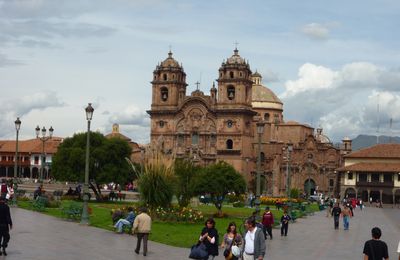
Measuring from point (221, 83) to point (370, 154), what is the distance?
20822 mm

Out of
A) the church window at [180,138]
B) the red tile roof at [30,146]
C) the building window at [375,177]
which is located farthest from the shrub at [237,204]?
the red tile roof at [30,146]

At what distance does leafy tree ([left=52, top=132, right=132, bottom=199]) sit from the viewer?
49.1 m

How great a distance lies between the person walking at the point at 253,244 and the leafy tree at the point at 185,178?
20110 millimetres

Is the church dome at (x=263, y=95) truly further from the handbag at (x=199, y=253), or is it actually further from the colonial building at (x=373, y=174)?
the handbag at (x=199, y=253)

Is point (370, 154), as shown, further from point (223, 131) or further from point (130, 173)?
point (130, 173)

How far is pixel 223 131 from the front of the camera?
90688 mm

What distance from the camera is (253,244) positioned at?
1364 centimetres

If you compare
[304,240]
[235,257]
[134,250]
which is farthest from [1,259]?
[304,240]

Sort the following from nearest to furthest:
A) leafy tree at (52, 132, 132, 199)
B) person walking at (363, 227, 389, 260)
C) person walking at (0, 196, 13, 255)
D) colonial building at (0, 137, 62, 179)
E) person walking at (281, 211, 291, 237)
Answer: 1. person walking at (363, 227, 389, 260)
2. person walking at (0, 196, 13, 255)
3. person walking at (281, 211, 291, 237)
4. leafy tree at (52, 132, 132, 199)
5. colonial building at (0, 137, 62, 179)

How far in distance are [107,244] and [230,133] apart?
69.6 m

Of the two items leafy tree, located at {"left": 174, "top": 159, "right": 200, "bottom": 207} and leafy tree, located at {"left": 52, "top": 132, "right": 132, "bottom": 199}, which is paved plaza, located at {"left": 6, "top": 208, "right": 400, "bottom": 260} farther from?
leafy tree, located at {"left": 52, "top": 132, "right": 132, "bottom": 199}

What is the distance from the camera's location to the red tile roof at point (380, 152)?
8754cm

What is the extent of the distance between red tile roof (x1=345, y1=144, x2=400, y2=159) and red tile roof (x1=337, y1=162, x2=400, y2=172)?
43.8 inches

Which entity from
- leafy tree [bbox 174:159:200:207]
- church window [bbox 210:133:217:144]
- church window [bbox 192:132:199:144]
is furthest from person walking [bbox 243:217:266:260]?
church window [bbox 192:132:199:144]
